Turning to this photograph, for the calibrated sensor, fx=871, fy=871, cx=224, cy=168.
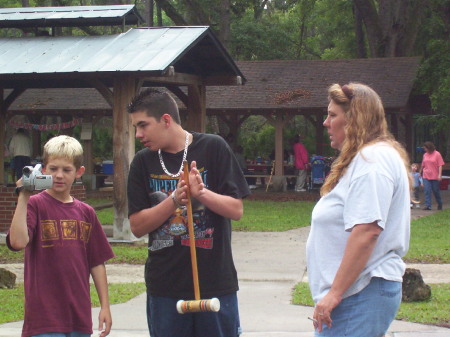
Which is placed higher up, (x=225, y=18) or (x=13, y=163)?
(x=225, y=18)

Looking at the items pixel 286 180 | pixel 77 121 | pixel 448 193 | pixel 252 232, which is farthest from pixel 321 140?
pixel 252 232

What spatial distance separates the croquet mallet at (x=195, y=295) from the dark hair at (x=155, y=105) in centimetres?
32

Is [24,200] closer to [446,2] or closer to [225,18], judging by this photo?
[446,2]

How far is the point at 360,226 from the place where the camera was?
11.0 ft

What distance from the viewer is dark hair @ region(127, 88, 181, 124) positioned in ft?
13.3

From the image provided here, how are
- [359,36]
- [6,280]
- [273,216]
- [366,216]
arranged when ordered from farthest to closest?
[359,36]
[273,216]
[6,280]
[366,216]

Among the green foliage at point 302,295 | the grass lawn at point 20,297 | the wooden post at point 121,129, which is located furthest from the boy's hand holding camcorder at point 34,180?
the wooden post at point 121,129

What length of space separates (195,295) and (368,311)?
871 mm

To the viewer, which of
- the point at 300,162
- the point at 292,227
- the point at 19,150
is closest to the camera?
the point at 292,227

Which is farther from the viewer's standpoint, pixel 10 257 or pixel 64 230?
pixel 10 257

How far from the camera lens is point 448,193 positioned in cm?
2758

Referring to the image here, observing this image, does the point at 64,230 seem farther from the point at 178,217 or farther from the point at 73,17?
the point at 73,17

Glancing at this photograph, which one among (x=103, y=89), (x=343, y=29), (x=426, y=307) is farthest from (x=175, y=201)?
(x=343, y=29)

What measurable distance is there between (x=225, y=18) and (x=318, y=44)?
775 inches
